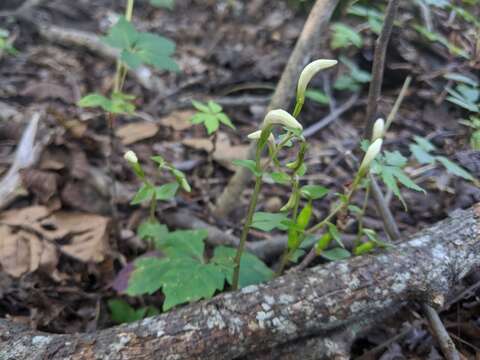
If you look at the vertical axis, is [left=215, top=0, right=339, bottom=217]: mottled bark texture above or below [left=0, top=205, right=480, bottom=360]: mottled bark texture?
above

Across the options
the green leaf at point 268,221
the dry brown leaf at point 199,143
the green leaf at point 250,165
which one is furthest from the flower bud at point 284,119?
the dry brown leaf at point 199,143

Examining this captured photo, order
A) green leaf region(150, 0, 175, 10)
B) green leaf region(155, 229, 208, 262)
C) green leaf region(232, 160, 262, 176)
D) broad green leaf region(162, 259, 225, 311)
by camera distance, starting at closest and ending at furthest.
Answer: green leaf region(232, 160, 262, 176) < broad green leaf region(162, 259, 225, 311) < green leaf region(155, 229, 208, 262) < green leaf region(150, 0, 175, 10)

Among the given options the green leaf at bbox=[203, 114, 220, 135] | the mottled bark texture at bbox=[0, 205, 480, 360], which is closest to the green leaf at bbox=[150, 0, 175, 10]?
the green leaf at bbox=[203, 114, 220, 135]

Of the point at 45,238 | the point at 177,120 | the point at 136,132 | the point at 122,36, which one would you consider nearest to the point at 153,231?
the point at 45,238

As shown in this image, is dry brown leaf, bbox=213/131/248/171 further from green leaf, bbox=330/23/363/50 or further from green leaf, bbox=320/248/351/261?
green leaf, bbox=320/248/351/261

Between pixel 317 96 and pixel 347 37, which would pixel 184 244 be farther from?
pixel 347 37

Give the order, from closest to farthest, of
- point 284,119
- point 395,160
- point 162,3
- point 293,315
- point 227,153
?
point 284,119, point 293,315, point 395,160, point 227,153, point 162,3
